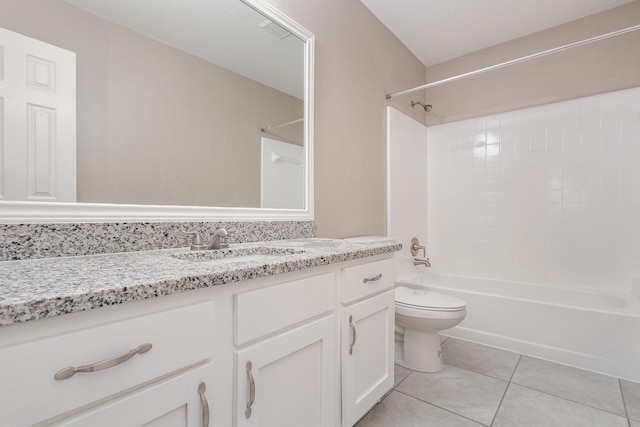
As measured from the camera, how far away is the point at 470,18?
2.42 metres

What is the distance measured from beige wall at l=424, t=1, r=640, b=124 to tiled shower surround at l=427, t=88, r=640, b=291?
100mm

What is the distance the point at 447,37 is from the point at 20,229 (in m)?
3.05

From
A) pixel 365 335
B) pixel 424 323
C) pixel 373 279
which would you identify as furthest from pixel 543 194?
pixel 365 335

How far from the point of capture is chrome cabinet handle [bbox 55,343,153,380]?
525 mm

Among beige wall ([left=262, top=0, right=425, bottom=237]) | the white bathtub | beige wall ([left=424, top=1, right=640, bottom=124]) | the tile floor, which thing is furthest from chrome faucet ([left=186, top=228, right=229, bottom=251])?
beige wall ([left=424, top=1, right=640, bottom=124])

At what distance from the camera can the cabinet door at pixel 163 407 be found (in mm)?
572

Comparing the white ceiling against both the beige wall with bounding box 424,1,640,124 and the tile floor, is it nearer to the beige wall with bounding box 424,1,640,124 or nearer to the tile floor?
the beige wall with bounding box 424,1,640,124

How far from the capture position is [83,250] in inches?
37.8

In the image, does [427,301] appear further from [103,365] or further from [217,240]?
[103,365]

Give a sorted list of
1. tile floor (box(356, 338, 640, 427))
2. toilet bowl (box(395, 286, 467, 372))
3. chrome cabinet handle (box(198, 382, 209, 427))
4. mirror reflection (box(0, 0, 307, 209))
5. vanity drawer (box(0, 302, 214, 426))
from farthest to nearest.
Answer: toilet bowl (box(395, 286, 467, 372)) → tile floor (box(356, 338, 640, 427)) → mirror reflection (box(0, 0, 307, 209)) → chrome cabinet handle (box(198, 382, 209, 427)) → vanity drawer (box(0, 302, 214, 426))

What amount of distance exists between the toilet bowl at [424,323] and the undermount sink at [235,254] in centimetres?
99

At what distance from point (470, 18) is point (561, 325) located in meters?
2.30

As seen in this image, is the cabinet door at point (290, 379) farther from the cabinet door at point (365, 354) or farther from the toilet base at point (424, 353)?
the toilet base at point (424, 353)

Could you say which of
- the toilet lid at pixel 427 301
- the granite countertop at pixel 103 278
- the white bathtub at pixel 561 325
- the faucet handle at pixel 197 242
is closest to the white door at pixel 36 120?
the granite countertop at pixel 103 278
